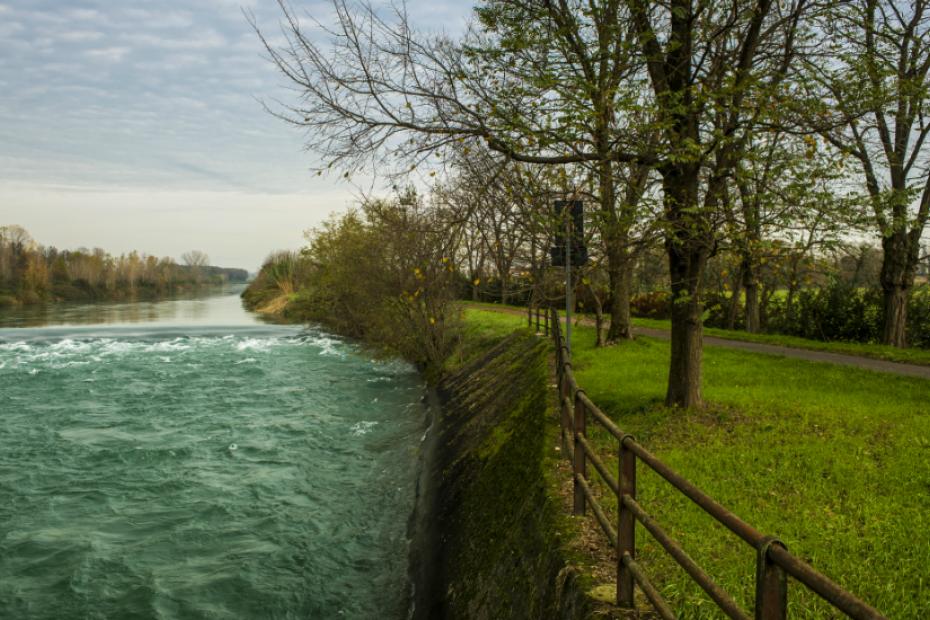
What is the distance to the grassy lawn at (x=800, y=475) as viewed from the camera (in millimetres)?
4531

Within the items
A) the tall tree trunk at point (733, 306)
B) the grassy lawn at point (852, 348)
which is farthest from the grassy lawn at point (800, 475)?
the tall tree trunk at point (733, 306)

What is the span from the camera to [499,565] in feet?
21.3

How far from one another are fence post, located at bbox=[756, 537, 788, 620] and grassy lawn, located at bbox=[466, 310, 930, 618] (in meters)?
1.91

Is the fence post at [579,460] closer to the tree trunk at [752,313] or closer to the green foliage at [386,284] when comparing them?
the green foliage at [386,284]

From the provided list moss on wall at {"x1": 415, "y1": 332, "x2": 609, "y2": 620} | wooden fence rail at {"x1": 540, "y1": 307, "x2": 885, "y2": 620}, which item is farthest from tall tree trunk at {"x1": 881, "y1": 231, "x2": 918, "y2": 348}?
wooden fence rail at {"x1": 540, "y1": 307, "x2": 885, "y2": 620}

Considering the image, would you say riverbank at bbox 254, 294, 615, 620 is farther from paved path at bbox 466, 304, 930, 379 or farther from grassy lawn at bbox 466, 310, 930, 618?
paved path at bbox 466, 304, 930, 379

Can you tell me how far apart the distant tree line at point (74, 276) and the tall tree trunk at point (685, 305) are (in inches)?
3128

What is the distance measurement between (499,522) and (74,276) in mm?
109695

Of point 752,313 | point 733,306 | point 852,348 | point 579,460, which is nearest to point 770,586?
point 579,460

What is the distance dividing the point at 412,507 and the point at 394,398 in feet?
28.9

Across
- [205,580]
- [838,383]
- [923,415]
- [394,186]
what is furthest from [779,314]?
[205,580]

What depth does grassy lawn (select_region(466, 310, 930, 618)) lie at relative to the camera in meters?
4.53

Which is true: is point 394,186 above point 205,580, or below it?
above

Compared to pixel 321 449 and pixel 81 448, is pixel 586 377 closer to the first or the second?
pixel 321 449
